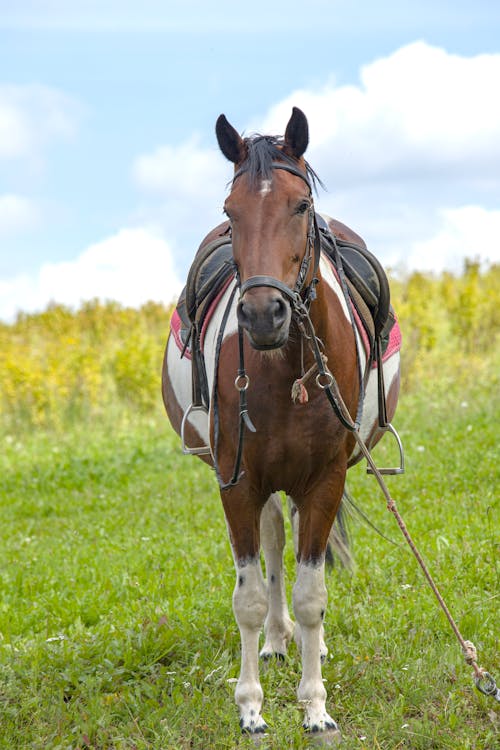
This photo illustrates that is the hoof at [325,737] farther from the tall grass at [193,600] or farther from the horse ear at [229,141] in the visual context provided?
the horse ear at [229,141]

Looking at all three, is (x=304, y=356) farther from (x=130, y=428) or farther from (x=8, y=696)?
(x=130, y=428)

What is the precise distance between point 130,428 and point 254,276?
991cm

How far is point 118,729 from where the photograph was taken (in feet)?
12.8

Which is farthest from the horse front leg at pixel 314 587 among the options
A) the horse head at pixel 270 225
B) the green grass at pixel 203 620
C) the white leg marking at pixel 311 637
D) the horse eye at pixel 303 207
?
the horse eye at pixel 303 207

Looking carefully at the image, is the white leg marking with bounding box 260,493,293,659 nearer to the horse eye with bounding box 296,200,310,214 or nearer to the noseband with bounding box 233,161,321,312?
the noseband with bounding box 233,161,321,312

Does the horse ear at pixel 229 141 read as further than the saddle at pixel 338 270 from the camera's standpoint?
No

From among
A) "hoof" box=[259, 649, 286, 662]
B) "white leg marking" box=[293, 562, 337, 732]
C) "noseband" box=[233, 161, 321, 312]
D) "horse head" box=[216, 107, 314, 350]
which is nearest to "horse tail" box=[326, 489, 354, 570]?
"hoof" box=[259, 649, 286, 662]

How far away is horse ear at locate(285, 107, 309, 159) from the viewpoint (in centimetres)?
328

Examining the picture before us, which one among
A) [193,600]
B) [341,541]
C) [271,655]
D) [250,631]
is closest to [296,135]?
[250,631]

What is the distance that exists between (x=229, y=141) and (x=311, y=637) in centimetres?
220

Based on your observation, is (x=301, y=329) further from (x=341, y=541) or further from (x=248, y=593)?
(x=341, y=541)

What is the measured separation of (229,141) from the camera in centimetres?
334

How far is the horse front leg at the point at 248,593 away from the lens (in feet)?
12.0

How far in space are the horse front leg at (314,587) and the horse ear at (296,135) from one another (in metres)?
1.39
